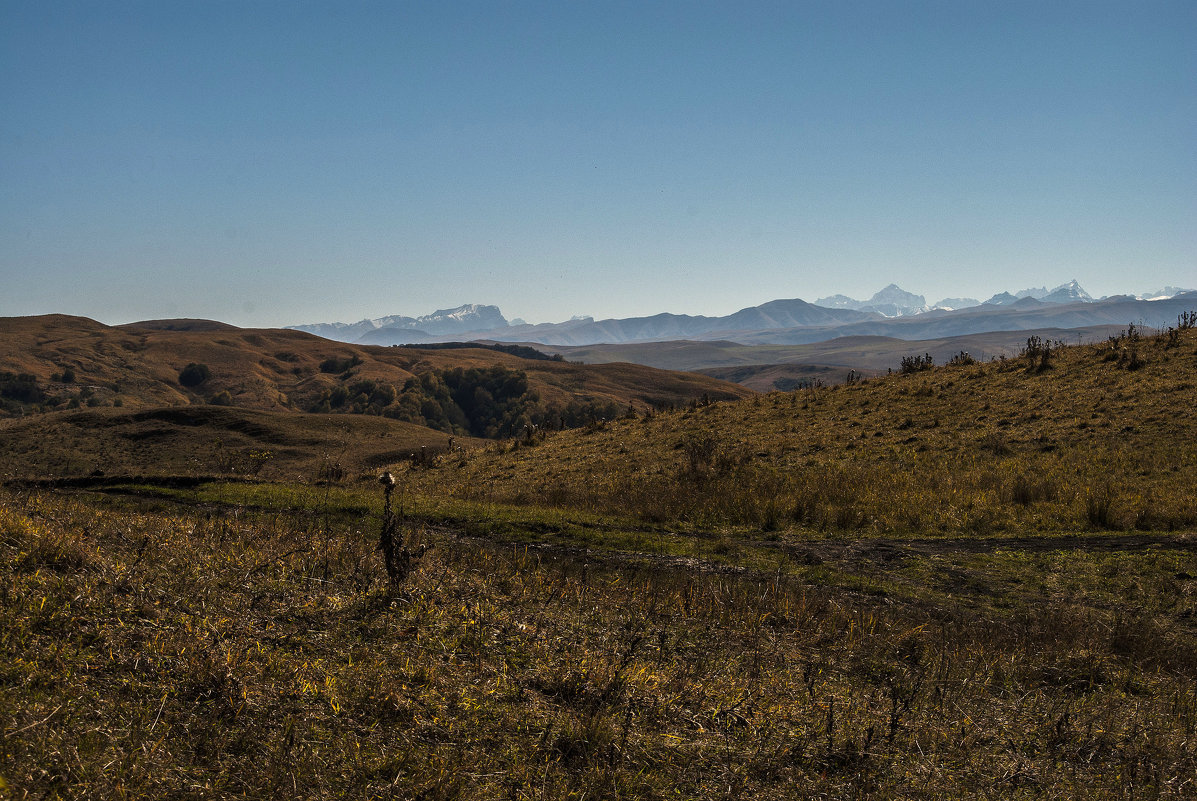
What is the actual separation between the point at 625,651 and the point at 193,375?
107 metres

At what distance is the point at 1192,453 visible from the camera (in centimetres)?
1348

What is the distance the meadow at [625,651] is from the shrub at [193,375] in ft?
314

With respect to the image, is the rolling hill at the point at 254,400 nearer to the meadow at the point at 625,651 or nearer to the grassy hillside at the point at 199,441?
the grassy hillside at the point at 199,441

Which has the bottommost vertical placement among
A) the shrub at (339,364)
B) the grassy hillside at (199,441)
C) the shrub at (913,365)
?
the grassy hillside at (199,441)

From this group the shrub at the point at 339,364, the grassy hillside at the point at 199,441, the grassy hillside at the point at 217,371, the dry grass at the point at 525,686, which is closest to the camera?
the dry grass at the point at 525,686

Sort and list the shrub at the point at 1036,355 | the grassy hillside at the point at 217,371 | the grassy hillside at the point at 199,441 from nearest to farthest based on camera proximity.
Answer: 1. the shrub at the point at 1036,355
2. the grassy hillside at the point at 199,441
3. the grassy hillside at the point at 217,371

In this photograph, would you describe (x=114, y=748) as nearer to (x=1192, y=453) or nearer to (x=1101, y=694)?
(x=1101, y=694)

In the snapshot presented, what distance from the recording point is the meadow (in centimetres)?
407

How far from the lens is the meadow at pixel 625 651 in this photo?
4.07 metres

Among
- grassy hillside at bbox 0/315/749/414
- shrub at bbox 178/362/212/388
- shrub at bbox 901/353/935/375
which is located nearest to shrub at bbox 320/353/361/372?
grassy hillside at bbox 0/315/749/414

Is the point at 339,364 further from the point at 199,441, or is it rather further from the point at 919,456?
the point at 919,456

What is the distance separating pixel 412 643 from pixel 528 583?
254 cm

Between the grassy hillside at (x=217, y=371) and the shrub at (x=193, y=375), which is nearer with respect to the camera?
the grassy hillside at (x=217, y=371)

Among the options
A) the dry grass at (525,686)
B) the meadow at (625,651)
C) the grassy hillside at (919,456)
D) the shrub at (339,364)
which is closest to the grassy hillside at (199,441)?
the grassy hillside at (919,456)
